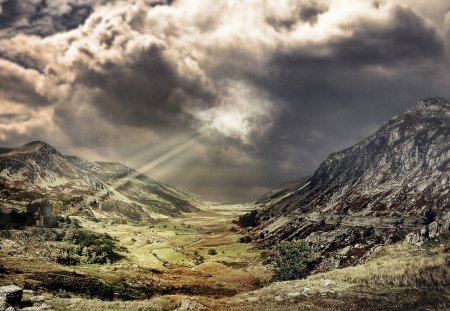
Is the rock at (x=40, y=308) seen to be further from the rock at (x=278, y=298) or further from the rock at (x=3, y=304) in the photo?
the rock at (x=278, y=298)

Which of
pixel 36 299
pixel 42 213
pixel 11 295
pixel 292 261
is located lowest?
pixel 292 261

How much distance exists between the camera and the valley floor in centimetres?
5175

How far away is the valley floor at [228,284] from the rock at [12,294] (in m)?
3.91

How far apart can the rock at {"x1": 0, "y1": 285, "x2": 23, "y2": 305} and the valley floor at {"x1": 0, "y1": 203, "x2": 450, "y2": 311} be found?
3.91m

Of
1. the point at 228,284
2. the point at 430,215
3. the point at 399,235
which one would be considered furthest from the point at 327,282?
the point at 430,215

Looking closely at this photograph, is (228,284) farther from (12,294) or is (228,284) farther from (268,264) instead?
(12,294)

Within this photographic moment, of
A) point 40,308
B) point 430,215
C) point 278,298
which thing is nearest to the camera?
point 40,308

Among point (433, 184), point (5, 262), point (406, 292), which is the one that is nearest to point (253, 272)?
point (406, 292)

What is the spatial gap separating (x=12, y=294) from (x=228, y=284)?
6204 cm

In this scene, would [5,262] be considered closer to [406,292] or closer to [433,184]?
[406,292]

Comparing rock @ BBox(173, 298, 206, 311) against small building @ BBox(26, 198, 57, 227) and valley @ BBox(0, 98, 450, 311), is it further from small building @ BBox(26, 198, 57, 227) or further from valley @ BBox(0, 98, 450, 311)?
small building @ BBox(26, 198, 57, 227)

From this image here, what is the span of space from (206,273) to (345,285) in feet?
172

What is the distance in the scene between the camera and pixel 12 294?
3919cm

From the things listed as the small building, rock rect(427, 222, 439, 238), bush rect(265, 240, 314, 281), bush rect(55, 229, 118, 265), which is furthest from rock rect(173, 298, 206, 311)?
the small building
